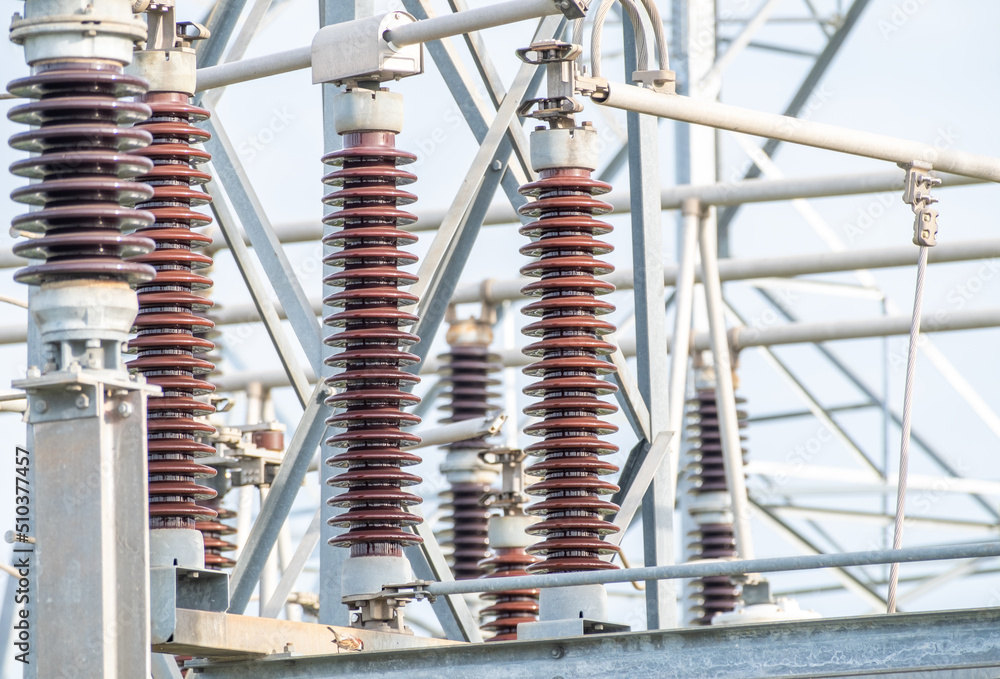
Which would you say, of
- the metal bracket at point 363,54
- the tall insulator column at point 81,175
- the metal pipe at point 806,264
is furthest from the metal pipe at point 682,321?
the tall insulator column at point 81,175

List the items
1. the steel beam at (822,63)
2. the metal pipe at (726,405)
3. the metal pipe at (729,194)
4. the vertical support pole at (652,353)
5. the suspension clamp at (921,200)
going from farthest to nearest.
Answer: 1. the steel beam at (822,63)
2. the metal pipe at (729,194)
3. the metal pipe at (726,405)
4. the vertical support pole at (652,353)
5. the suspension clamp at (921,200)

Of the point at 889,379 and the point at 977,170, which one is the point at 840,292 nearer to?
the point at 889,379

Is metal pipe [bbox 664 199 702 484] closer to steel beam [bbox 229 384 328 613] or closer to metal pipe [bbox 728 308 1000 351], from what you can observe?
metal pipe [bbox 728 308 1000 351]

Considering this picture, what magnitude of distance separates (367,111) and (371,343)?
72cm

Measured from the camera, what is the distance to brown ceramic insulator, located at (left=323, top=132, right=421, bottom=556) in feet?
19.3

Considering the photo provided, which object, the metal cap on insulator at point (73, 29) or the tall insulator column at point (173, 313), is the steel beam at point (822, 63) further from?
the metal cap on insulator at point (73, 29)

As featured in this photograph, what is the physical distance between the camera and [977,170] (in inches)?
263

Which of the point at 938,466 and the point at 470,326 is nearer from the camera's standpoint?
the point at 470,326

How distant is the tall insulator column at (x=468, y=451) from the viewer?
11273 mm

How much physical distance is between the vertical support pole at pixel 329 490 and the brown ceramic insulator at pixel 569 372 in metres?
0.74

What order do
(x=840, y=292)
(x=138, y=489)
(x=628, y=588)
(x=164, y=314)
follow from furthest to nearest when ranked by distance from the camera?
(x=628, y=588)
(x=840, y=292)
(x=164, y=314)
(x=138, y=489)

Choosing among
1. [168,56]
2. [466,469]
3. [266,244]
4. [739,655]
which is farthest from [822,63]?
[739,655]

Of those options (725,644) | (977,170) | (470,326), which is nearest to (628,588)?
(470,326)

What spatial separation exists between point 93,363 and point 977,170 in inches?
137
